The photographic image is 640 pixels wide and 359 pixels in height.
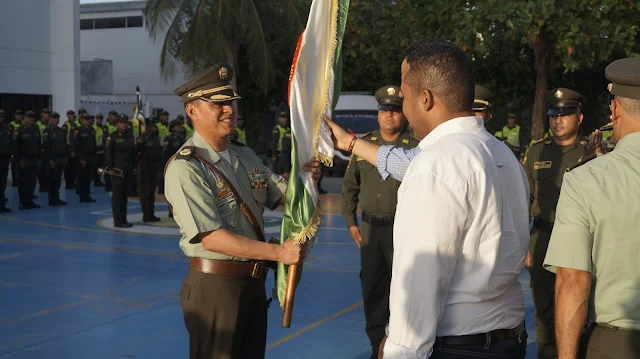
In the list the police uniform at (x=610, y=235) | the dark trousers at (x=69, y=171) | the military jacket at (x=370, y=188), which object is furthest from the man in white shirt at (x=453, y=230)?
the dark trousers at (x=69, y=171)

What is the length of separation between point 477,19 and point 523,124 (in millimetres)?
13099

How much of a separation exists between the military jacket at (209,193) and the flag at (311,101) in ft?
1.03

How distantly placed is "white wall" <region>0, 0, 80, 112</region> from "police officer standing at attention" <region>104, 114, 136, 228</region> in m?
12.0

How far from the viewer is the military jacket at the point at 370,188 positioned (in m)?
6.25

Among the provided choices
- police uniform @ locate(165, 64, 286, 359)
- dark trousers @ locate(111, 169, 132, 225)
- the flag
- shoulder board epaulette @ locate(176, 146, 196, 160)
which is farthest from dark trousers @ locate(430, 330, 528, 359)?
dark trousers @ locate(111, 169, 132, 225)

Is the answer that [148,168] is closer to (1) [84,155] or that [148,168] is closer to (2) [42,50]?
(1) [84,155]

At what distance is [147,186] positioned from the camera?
13.9 meters

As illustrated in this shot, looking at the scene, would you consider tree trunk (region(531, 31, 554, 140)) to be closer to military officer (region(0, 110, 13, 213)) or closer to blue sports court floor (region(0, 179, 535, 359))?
blue sports court floor (region(0, 179, 535, 359))

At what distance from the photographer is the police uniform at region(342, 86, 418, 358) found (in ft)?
20.2

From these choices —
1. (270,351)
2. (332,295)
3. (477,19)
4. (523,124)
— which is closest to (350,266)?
(332,295)

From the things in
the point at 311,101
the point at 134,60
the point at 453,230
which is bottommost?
the point at 453,230

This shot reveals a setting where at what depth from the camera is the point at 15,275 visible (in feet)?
→ 30.6

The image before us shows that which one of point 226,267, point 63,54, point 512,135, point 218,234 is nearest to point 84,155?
point 63,54

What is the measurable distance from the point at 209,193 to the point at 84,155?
600 inches
